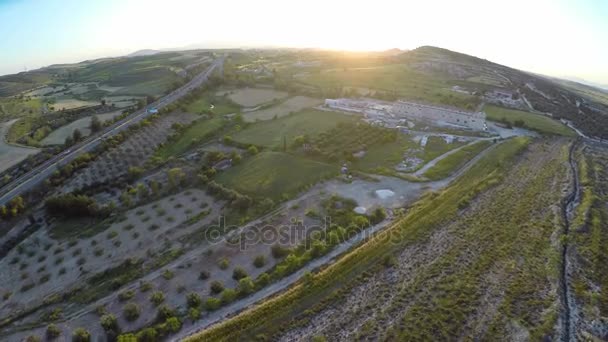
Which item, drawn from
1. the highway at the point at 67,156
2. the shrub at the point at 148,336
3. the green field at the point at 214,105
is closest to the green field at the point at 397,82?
the green field at the point at 214,105

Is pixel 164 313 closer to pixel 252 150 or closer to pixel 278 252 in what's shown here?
pixel 278 252

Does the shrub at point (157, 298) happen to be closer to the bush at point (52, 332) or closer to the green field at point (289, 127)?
the bush at point (52, 332)

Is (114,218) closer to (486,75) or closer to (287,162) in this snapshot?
(287,162)

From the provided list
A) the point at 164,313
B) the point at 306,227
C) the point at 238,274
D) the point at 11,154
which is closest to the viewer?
the point at 164,313

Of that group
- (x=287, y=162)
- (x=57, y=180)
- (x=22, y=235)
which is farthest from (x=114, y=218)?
(x=287, y=162)

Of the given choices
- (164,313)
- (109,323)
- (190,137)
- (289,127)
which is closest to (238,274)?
(164,313)
